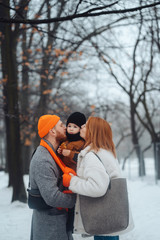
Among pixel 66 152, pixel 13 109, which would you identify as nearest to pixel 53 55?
pixel 13 109

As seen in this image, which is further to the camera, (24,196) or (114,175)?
(24,196)

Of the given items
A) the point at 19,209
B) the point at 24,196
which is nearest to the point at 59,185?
the point at 19,209

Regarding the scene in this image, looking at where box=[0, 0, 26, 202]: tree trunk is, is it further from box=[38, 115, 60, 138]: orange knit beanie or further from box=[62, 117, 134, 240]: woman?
box=[62, 117, 134, 240]: woman

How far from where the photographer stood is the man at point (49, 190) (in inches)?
98.4

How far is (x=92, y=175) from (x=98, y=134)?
46cm

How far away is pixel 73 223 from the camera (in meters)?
2.68

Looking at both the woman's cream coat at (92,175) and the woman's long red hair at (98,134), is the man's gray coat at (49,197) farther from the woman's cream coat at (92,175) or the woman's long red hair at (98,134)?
the woman's long red hair at (98,134)

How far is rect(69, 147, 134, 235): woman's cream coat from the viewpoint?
2396 millimetres

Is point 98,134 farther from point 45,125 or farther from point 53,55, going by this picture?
point 53,55

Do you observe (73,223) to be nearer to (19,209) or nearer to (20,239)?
Result: (20,239)

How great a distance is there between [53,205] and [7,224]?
12.7 ft

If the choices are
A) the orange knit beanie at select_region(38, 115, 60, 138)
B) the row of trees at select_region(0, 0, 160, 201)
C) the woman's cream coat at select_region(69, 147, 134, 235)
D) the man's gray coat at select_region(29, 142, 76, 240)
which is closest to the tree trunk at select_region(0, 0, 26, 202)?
the row of trees at select_region(0, 0, 160, 201)

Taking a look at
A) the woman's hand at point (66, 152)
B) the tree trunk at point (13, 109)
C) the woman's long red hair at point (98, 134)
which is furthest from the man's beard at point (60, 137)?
the tree trunk at point (13, 109)

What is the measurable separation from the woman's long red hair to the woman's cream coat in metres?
0.07
